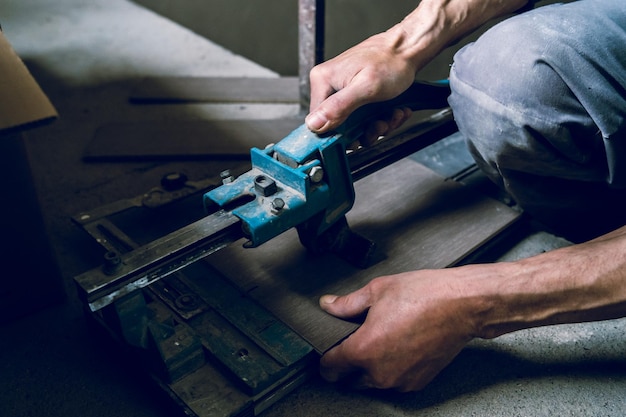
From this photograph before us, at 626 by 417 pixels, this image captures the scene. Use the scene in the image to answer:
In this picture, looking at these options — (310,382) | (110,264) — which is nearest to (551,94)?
(310,382)

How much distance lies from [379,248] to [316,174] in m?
0.34

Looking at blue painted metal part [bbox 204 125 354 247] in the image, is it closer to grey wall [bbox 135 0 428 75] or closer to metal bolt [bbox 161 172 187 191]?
metal bolt [bbox 161 172 187 191]

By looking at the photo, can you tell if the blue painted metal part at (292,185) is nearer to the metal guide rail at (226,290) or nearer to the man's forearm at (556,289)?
the metal guide rail at (226,290)

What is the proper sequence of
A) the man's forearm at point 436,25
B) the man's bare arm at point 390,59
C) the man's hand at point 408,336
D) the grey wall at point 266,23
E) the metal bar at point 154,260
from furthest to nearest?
the grey wall at point 266,23, the man's forearm at point 436,25, the man's bare arm at point 390,59, the man's hand at point 408,336, the metal bar at point 154,260

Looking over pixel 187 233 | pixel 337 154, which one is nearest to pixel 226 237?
pixel 187 233

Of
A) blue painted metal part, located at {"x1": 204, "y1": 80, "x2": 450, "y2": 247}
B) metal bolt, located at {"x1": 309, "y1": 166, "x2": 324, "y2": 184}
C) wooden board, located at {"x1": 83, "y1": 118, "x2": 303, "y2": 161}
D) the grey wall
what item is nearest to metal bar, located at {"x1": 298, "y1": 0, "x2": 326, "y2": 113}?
wooden board, located at {"x1": 83, "y1": 118, "x2": 303, "y2": 161}

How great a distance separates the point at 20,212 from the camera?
3.82ft

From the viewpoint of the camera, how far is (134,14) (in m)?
3.30

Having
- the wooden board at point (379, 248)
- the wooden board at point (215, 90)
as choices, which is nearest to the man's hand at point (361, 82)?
the wooden board at point (379, 248)

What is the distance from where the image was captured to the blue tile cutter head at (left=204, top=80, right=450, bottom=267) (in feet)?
3.42

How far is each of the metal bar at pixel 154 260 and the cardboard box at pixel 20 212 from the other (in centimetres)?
27

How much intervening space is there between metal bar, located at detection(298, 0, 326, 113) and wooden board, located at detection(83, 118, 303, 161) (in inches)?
9.2

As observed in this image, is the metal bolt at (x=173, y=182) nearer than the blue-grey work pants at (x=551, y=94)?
No

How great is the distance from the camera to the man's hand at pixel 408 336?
1013 millimetres
